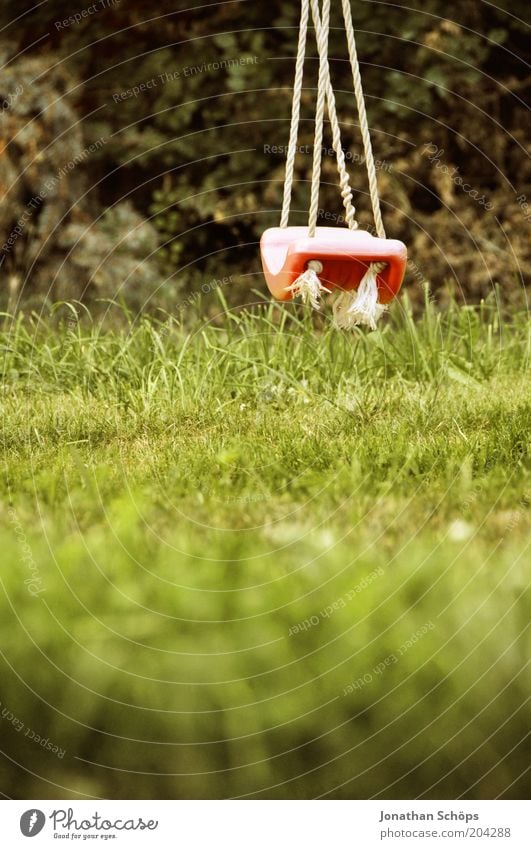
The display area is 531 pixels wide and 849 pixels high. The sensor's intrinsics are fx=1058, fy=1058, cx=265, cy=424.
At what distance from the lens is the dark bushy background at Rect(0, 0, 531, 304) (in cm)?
567

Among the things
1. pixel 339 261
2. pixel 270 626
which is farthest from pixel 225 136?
pixel 270 626

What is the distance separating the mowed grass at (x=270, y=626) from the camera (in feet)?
5.44

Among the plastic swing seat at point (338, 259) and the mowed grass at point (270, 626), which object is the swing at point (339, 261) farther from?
the mowed grass at point (270, 626)

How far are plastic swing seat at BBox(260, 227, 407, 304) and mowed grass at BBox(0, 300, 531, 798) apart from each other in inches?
18.8

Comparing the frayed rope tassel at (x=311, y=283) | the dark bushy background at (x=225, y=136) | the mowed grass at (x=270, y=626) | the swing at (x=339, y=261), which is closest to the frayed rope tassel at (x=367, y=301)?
the swing at (x=339, y=261)

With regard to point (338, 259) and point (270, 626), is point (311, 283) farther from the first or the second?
point (270, 626)

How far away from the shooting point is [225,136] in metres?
5.81

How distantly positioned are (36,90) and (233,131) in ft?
3.52

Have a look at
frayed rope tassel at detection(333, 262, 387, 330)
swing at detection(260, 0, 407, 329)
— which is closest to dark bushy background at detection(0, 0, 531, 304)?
swing at detection(260, 0, 407, 329)

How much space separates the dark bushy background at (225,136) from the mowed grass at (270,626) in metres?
3.04

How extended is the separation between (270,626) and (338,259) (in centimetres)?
113

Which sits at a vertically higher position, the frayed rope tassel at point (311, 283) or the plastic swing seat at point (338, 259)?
the plastic swing seat at point (338, 259)

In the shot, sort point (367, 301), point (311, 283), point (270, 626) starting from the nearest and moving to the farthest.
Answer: point (270, 626), point (311, 283), point (367, 301)

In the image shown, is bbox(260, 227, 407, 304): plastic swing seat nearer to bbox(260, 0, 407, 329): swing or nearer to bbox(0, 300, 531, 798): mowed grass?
bbox(260, 0, 407, 329): swing
